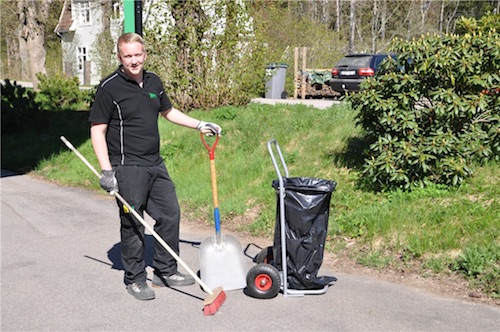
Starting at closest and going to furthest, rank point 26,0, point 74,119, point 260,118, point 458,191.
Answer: point 458,191 → point 260,118 → point 74,119 → point 26,0

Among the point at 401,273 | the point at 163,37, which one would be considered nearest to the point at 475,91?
the point at 401,273

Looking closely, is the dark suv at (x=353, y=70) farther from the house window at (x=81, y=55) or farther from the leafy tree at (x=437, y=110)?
the house window at (x=81, y=55)

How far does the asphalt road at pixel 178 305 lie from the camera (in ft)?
14.7

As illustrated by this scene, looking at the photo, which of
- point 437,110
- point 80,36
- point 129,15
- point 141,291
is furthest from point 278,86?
point 80,36

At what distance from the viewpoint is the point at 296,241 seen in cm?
491

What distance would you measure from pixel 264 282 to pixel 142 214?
1.18 meters

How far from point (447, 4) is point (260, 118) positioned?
44.3 meters

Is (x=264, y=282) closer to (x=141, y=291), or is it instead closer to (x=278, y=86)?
(x=141, y=291)

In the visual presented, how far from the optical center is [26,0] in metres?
26.8

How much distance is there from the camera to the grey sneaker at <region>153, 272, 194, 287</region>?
5340 millimetres

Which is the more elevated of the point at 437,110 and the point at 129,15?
the point at 129,15

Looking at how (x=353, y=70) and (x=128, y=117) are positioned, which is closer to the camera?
(x=128, y=117)

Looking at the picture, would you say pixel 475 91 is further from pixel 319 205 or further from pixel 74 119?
pixel 74 119

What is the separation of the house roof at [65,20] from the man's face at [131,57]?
45580mm
